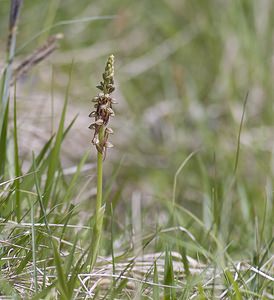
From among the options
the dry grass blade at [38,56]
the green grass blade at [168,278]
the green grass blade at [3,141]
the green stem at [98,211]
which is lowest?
the green grass blade at [168,278]

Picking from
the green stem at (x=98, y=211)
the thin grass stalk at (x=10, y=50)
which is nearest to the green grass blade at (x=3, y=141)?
the thin grass stalk at (x=10, y=50)

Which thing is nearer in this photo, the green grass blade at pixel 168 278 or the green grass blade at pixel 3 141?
the green grass blade at pixel 168 278

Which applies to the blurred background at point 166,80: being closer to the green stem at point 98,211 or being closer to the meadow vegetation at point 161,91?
the meadow vegetation at point 161,91

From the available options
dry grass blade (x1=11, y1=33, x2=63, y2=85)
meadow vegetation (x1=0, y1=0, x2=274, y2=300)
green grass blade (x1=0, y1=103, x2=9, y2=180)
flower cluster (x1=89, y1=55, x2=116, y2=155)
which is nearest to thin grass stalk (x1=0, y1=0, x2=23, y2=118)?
dry grass blade (x1=11, y1=33, x2=63, y2=85)

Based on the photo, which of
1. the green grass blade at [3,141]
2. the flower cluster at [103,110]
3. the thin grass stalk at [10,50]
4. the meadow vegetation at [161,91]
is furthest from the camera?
the meadow vegetation at [161,91]

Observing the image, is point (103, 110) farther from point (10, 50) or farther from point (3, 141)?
point (10, 50)

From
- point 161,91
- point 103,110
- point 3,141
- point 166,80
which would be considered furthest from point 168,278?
point 161,91

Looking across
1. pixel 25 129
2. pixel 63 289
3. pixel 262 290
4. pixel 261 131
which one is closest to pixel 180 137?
pixel 261 131

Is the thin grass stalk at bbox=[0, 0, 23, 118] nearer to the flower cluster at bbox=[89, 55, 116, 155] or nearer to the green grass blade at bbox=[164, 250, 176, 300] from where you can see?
the flower cluster at bbox=[89, 55, 116, 155]

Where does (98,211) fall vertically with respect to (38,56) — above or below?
below
